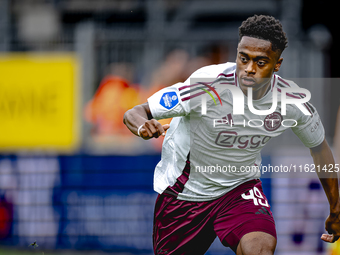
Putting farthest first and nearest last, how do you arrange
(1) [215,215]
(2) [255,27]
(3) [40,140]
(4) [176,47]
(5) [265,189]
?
(4) [176,47]
(3) [40,140]
(5) [265,189]
(1) [215,215]
(2) [255,27]

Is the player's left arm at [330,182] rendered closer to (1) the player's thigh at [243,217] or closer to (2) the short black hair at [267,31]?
(1) the player's thigh at [243,217]

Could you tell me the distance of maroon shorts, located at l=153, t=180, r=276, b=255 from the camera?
345 cm

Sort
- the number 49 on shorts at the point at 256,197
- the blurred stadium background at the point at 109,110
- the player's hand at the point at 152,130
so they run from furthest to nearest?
1. the blurred stadium background at the point at 109,110
2. the number 49 on shorts at the point at 256,197
3. the player's hand at the point at 152,130

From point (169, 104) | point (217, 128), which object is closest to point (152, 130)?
point (169, 104)

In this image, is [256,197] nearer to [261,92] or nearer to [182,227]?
[182,227]

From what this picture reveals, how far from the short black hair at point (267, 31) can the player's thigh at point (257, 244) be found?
1.19 metres

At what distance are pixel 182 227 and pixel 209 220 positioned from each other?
0.23 m

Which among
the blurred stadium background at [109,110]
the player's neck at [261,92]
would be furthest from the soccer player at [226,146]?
the blurred stadium background at [109,110]

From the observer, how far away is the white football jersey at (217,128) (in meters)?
3.46

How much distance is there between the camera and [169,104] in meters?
3.39

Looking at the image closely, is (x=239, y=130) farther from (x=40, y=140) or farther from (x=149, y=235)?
(x=40, y=140)

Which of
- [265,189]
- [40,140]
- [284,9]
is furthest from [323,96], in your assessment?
[40,140]

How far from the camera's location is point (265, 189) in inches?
243

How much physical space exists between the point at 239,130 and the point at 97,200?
3.23 meters
